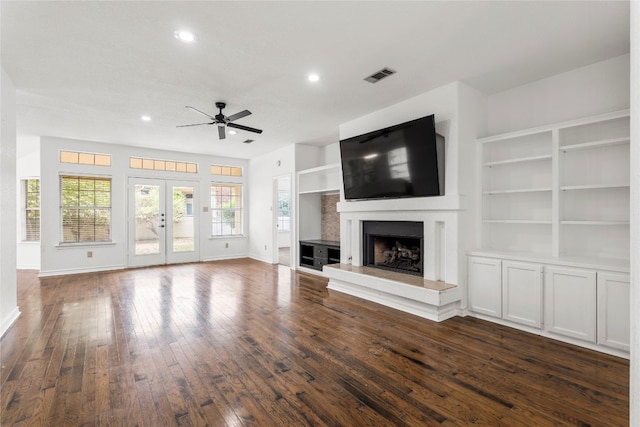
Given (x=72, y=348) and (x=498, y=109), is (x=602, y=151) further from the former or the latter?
(x=72, y=348)

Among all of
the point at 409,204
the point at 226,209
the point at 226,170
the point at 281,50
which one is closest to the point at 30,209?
the point at 226,209

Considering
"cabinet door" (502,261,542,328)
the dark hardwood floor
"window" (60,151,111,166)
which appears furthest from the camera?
"window" (60,151,111,166)

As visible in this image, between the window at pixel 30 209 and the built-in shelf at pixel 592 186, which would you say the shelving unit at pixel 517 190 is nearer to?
the built-in shelf at pixel 592 186

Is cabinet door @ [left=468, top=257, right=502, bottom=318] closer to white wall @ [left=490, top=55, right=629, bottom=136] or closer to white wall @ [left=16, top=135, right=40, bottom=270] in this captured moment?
white wall @ [left=490, top=55, right=629, bottom=136]

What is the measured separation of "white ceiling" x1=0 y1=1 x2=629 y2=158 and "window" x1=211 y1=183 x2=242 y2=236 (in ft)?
12.7

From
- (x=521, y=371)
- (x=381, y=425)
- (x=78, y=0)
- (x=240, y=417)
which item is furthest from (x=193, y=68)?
(x=521, y=371)

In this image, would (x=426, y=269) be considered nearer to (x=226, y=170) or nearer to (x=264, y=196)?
(x=264, y=196)

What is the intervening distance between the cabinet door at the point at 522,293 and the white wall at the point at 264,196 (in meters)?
4.81

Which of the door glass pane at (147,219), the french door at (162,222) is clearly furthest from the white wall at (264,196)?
the door glass pane at (147,219)

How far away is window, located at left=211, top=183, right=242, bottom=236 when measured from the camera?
8.70 meters

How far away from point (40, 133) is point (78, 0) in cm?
510

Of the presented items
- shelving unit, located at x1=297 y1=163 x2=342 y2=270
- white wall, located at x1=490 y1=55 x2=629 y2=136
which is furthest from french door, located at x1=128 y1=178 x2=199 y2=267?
white wall, located at x1=490 y1=55 x2=629 y2=136

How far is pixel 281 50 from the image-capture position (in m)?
3.24

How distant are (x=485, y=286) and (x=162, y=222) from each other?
22.7 feet
